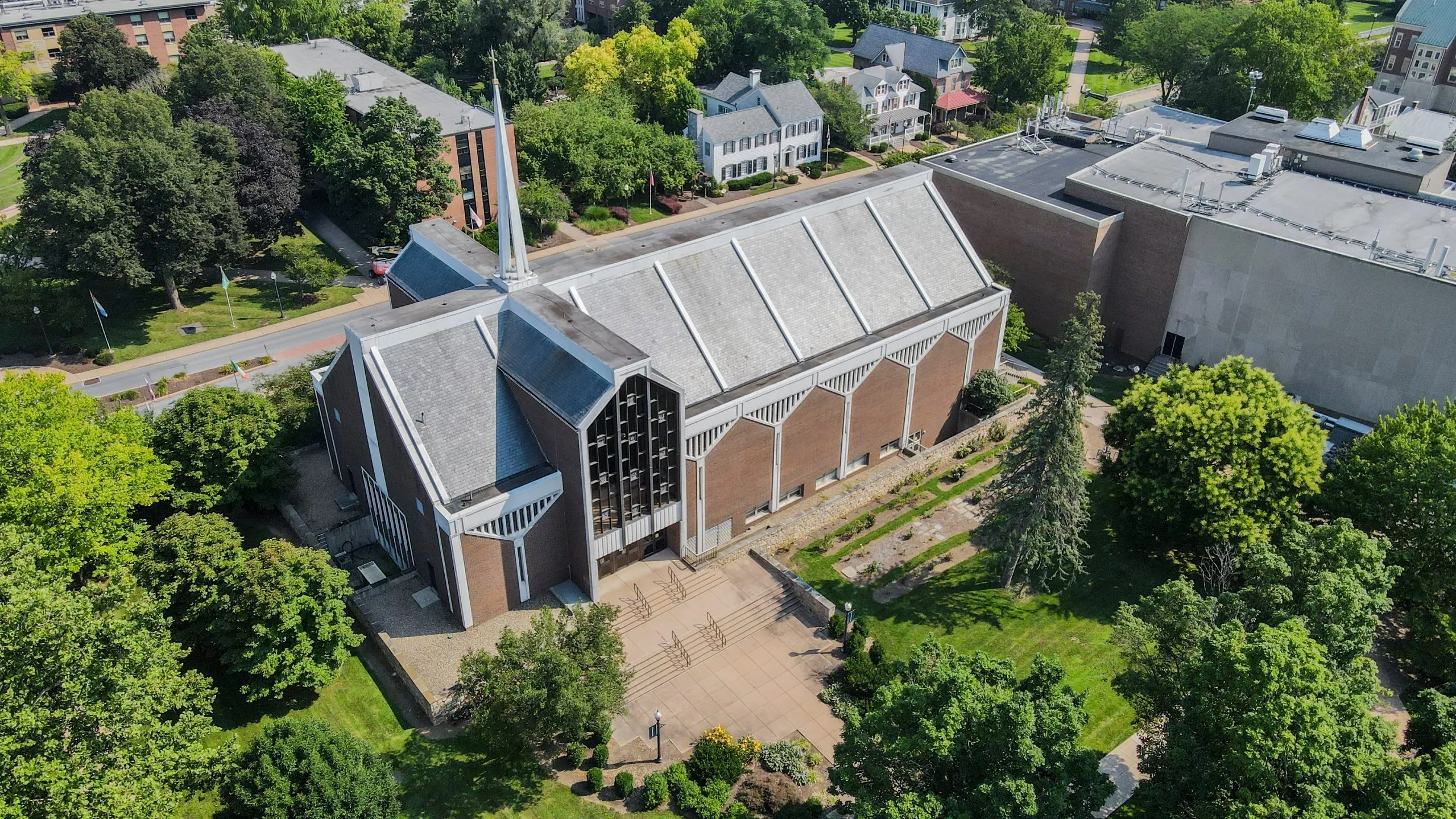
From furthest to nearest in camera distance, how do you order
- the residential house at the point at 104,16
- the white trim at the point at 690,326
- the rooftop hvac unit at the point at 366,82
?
1. the residential house at the point at 104,16
2. the rooftop hvac unit at the point at 366,82
3. the white trim at the point at 690,326

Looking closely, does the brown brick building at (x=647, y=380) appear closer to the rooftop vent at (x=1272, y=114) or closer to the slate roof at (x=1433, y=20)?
the rooftop vent at (x=1272, y=114)

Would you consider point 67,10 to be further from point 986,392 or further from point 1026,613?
point 1026,613

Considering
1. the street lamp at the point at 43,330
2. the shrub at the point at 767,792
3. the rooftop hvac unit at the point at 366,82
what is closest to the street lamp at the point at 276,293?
the street lamp at the point at 43,330

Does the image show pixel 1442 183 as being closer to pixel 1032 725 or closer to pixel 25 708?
pixel 1032 725

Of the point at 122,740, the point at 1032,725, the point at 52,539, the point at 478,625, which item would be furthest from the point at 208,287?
the point at 1032,725

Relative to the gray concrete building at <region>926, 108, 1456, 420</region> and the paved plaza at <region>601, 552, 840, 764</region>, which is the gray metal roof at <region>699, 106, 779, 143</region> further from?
the paved plaza at <region>601, 552, 840, 764</region>

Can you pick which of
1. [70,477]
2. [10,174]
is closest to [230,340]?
[70,477]
